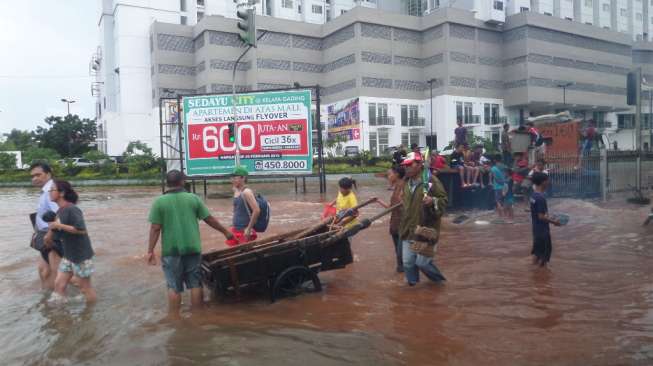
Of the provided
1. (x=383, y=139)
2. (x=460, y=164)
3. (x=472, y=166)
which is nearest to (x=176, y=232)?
→ (x=460, y=164)

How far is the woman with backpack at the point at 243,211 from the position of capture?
22.6 feet

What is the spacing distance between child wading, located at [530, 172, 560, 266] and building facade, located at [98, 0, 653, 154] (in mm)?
53953

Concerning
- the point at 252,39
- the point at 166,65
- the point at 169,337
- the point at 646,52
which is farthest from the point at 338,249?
the point at 646,52

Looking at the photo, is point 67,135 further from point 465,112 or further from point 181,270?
point 181,270

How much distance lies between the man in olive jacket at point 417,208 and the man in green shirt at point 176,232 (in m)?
2.43

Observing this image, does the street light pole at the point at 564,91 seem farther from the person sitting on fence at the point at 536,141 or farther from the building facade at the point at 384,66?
the person sitting on fence at the point at 536,141

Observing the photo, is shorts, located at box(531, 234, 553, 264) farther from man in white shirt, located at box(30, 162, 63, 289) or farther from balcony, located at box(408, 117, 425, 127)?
balcony, located at box(408, 117, 425, 127)

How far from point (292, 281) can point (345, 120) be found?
59.0 m

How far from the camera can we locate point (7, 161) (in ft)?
124

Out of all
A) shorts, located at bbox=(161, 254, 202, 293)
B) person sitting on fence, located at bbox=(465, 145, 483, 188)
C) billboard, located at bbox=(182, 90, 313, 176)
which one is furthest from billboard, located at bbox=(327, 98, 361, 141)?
shorts, located at bbox=(161, 254, 202, 293)

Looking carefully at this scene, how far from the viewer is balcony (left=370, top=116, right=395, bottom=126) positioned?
204 ft

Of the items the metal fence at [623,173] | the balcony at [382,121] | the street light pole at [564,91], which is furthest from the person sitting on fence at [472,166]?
the street light pole at [564,91]

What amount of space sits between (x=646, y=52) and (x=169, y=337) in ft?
312

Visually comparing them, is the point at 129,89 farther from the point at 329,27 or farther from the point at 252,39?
the point at 252,39
